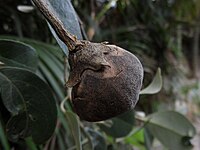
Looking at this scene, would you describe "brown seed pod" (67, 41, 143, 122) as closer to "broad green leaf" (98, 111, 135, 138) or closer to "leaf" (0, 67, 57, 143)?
"leaf" (0, 67, 57, 143)

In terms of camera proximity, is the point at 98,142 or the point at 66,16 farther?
the point at 98,142

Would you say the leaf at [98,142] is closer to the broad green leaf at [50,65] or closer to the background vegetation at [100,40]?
the background vegetation at [100,40]

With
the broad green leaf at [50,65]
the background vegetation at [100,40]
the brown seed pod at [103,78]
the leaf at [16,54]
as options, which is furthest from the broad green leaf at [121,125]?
the brown seed pod at [103,78]

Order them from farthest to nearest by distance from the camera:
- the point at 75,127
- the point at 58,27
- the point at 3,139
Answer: the point at 3,139, the point at 75,127, the point at 58,27

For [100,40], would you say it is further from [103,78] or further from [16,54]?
[103,78]

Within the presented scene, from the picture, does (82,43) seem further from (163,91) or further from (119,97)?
(163,91)

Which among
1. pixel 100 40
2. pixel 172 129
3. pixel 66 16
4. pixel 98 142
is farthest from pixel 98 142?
pixel 100 40

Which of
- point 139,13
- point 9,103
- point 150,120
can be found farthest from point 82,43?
point 139,13
